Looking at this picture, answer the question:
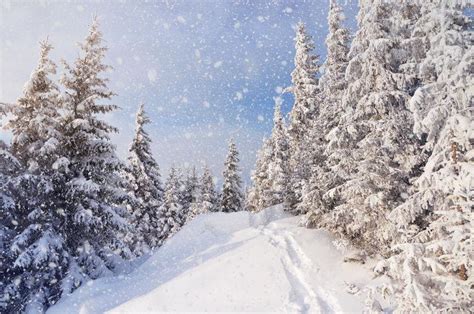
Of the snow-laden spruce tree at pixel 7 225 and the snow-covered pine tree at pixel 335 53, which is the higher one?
the snow-covered pine tree at pixel 335 53

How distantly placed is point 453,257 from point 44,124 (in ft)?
55.2

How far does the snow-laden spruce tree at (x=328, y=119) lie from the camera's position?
71.1ft

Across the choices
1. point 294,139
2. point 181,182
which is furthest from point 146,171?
point 181,182

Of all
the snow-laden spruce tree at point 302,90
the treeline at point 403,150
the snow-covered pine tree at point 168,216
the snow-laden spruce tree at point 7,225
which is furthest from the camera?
the snow-covered pine tree at point 168,216

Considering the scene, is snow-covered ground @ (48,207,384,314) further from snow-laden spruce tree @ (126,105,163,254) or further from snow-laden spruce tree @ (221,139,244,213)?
snow-laden spruce tree @ (221,139,244,213)

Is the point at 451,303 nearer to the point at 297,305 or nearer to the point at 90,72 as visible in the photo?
the point at 297,305

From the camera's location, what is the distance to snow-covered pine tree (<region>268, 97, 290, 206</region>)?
34737mm

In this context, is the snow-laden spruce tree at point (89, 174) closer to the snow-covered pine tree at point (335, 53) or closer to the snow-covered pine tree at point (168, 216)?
the snow-covered pine tree at point (335, 53)

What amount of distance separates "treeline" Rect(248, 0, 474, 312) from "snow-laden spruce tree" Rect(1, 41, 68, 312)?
1296cm

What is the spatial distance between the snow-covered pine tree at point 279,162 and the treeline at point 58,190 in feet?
54.7

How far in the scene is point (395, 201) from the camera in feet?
54.2

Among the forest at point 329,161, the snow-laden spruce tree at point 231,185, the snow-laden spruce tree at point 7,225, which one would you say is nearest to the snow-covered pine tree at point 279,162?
the snow-laden spruce tree at point 231,185

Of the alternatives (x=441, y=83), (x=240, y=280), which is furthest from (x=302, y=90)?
(x=441, y=83)

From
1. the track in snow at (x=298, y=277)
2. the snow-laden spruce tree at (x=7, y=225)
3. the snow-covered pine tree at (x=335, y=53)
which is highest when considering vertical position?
the snow-covered pine tree at (x=335, y=53)
